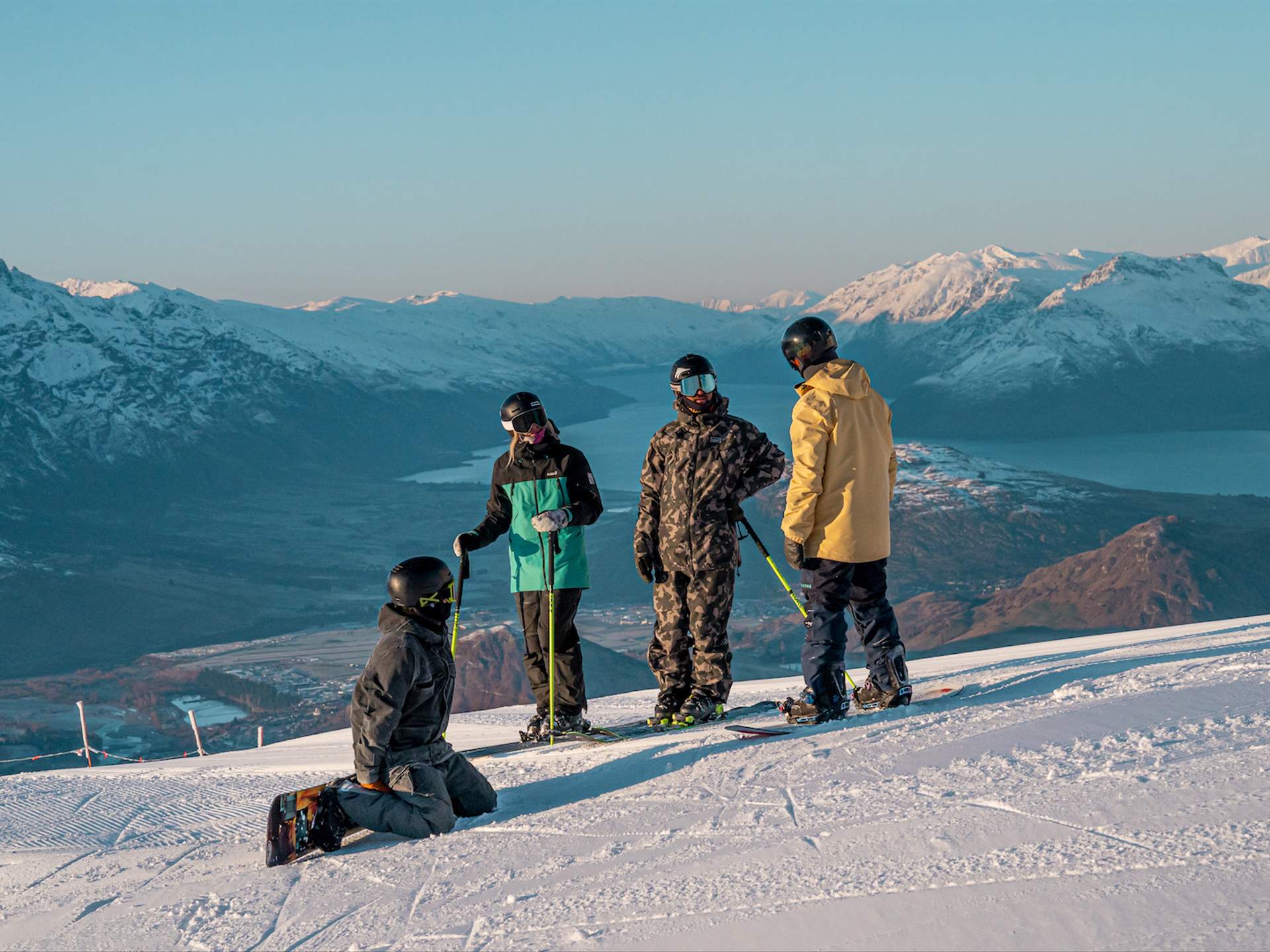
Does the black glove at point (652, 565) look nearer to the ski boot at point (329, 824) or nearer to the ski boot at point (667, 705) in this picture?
the ski boot at point (667, 705)

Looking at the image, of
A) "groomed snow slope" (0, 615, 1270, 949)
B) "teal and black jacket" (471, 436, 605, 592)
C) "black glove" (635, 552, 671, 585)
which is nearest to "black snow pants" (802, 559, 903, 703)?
"groomed snow slope" (0, 615, 1270, 949)

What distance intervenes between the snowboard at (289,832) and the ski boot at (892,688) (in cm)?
247

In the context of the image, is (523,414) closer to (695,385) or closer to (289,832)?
(695,385)

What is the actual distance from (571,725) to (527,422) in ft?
4.94

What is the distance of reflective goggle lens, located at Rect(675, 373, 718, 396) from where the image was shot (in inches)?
201

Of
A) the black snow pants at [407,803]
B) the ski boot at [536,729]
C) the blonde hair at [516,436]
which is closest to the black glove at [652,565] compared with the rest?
the blonde hair at [516,436]

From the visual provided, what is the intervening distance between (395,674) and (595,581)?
118298 mm

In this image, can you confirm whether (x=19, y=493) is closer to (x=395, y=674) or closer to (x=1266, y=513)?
(x=1266, y=513)

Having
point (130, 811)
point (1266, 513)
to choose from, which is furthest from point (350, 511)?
point (130, 811)

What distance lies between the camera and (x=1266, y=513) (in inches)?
4683

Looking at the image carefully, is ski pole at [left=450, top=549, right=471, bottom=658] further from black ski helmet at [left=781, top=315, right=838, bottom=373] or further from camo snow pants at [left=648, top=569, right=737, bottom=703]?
black ski helmet at [left=781, top=315, right=838, bottom=373]

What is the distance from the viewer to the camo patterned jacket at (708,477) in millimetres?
5156

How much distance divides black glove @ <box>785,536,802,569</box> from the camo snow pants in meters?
0.44

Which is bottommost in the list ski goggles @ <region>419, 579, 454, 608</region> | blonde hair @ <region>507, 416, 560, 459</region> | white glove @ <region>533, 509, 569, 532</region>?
ski goggles @ <region>419, 579, 454, 608</region>
